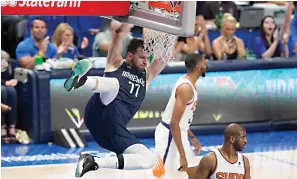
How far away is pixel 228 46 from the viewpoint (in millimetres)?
13852

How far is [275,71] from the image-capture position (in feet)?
45.3

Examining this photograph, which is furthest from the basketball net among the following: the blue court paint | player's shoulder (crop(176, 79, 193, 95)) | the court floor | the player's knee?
the blue court paint

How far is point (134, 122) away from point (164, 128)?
362cm

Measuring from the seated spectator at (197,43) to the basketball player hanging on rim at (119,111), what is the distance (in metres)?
5.40

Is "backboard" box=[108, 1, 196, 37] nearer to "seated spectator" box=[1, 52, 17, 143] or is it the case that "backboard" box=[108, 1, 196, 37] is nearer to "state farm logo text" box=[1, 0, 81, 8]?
"state farm logo text" box=[1, 0, 81, 8]

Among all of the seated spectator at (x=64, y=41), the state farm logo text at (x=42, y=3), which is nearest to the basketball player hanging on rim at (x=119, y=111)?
the state farm logo text at (x=42, y=3)

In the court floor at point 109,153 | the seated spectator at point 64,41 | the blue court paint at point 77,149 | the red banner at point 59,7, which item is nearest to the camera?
the red banner at point 59,7

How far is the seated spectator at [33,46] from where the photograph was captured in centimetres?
1282

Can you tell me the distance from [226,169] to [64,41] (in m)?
5.65

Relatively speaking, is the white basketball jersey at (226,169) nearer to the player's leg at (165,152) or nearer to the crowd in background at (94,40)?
the player's leg at (165,152)

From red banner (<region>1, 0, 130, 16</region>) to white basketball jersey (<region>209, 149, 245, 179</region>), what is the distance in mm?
1760

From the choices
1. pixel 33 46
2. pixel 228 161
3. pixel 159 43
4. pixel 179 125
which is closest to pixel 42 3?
pixel 159 43

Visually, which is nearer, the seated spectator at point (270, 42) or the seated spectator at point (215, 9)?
the seated spectator at point (270, 42)

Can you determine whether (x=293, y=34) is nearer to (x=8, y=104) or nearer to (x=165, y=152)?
(x=8, y=104)
